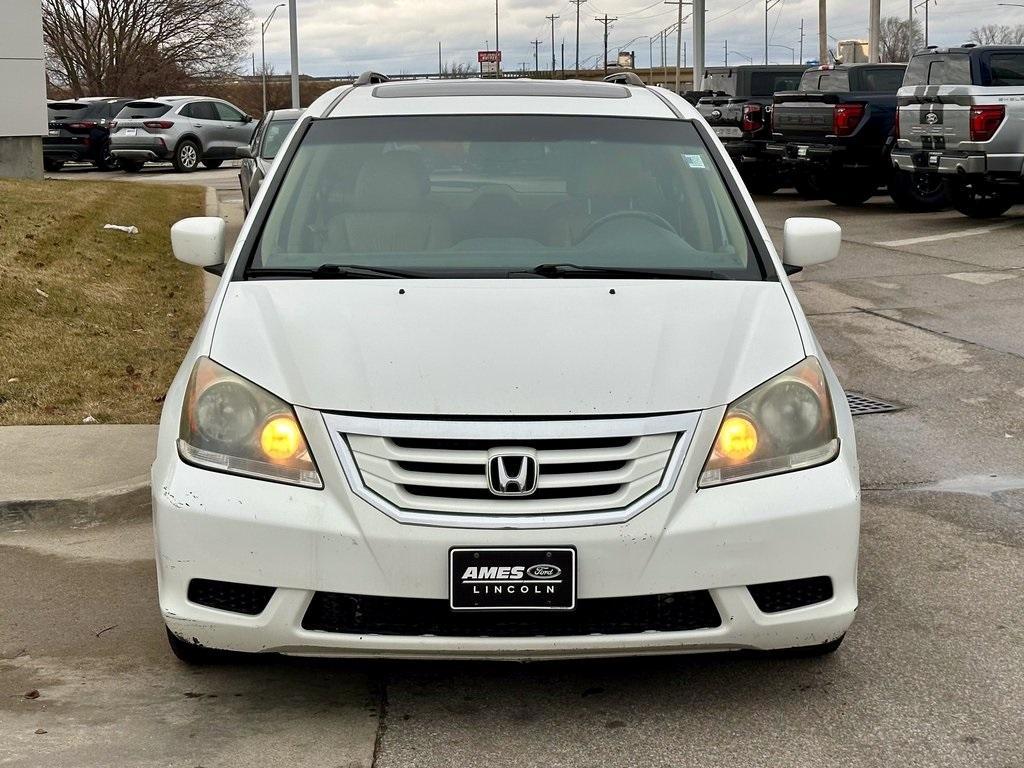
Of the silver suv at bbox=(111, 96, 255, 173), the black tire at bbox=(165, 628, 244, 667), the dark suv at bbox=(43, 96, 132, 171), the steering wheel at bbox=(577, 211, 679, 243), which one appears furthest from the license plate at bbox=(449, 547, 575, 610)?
the dark suv at bbox=(43, 96, 132, 171)

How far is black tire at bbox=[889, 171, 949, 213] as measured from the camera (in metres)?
18.8

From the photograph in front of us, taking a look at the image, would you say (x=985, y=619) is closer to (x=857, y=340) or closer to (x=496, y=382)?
(x=496, y=382)

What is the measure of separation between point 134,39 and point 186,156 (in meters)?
30.9

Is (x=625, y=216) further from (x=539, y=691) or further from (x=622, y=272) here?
(x=539, y=691)

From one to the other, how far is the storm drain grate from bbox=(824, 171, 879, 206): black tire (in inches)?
464

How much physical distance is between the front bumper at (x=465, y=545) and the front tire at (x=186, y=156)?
96.8ft

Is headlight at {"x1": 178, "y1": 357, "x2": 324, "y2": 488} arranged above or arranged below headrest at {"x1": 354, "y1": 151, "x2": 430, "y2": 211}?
below

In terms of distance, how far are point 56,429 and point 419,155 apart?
9.72 feet

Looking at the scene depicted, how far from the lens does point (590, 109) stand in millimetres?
5125

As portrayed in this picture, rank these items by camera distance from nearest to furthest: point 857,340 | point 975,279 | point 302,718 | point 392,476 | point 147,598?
point 392,476, point 302,718, point 147,598, point 857,340, point 975,279

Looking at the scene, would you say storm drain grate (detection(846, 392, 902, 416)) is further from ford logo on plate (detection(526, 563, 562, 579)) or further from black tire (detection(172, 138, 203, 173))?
black tire (detection(172, 138, 203, 173))

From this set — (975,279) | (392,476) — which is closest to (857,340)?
(975,279)

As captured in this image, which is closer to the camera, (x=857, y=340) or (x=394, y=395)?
(x=394, y=395)

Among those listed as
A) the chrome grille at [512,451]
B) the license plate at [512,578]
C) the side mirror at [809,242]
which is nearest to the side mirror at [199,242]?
the chrome grille at [512,451]
